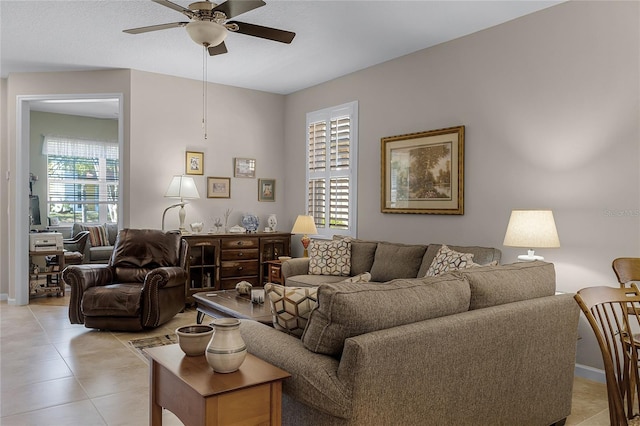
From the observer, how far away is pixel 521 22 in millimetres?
4074

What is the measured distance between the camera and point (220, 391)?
1.62 meters

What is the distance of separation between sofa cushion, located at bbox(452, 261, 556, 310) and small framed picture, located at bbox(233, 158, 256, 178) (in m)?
4.55

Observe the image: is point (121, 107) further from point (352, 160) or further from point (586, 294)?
point (586, 294)

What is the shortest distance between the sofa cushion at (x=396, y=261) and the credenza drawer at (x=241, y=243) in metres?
1.91

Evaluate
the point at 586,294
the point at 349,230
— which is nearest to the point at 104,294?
the point at 349,230

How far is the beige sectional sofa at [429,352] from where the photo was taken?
1775 millimetres

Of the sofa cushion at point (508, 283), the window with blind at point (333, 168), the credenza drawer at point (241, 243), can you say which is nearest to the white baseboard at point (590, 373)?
the sofa cushion at point (508, 283)

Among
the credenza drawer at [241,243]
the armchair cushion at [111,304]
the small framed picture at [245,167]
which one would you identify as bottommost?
the armchair cushion at [111,304]

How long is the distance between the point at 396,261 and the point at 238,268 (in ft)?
7.52

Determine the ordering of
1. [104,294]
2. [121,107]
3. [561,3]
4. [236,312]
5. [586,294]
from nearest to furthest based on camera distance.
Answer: [586,294] < [236,312] < [561,3] < [104,294] < [121,107]

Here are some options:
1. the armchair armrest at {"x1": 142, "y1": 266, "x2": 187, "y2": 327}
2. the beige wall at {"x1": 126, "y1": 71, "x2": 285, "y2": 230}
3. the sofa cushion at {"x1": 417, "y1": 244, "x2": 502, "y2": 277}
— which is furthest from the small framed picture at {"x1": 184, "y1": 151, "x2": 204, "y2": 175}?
the sofa cushion at {"x1": 417, "y1": 244, "x2": 502, "y2": 277}

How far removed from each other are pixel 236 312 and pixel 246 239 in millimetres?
2651

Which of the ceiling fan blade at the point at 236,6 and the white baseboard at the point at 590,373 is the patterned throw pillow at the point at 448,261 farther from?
the ceiling fan blade at the point at 236,6

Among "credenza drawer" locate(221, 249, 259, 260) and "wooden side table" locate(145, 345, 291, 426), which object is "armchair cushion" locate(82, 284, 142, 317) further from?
"wooden side table" locate(145, 345, 291, 426)
